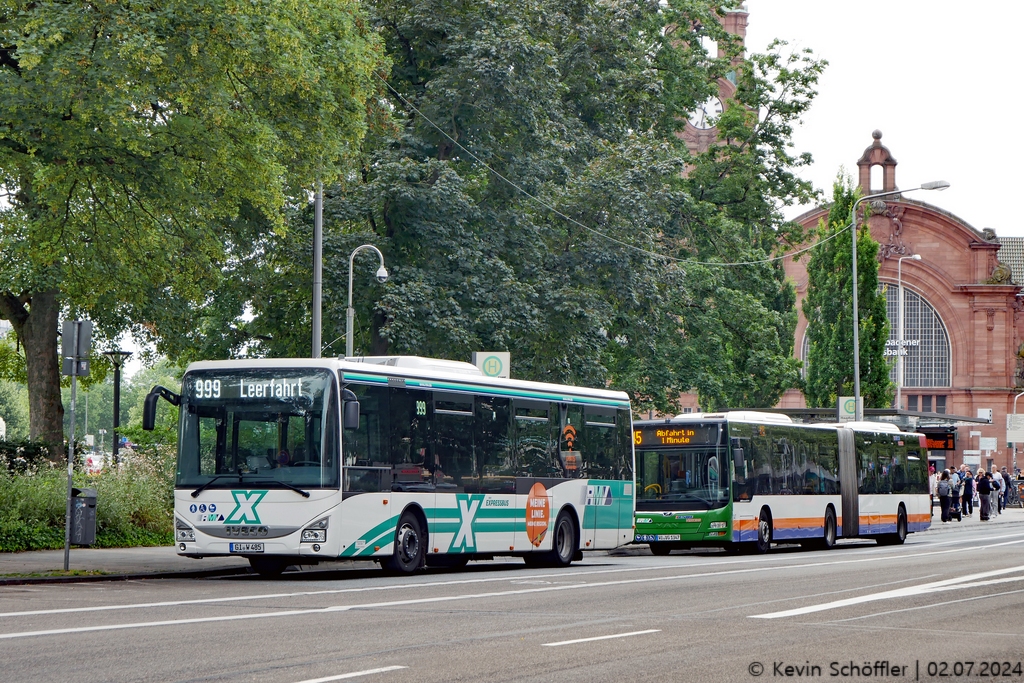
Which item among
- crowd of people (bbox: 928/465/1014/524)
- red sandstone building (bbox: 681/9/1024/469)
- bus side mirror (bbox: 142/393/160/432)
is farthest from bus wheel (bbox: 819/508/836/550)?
red sandstone building (bbox: 681/9/1024/469)

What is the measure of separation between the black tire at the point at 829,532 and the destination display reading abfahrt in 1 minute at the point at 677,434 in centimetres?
569

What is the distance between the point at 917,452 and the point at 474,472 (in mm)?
20157

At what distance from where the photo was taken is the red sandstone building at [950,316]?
80688mm

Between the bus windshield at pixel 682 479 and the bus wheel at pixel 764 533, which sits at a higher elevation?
the bus windshield at pixel 682 479

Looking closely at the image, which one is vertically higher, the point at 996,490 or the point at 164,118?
the point at 164,118

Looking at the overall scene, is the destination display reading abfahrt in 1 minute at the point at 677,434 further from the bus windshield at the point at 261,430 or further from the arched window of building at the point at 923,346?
the arched window of building at the point at 923,346

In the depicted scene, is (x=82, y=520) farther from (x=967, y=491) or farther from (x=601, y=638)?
(x=967, y=491)

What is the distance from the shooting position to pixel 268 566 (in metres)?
20.1

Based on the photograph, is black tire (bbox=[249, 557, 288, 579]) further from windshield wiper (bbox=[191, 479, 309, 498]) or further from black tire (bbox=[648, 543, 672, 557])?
black tire (bbox=[648, 543, 672, 557])

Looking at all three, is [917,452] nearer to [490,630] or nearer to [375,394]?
[375,394]

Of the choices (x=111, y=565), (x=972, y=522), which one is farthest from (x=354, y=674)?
(x=972, y=522)

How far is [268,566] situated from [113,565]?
219cm

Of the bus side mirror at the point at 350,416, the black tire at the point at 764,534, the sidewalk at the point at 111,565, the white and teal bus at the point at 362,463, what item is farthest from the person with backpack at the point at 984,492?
the bus side mirror at the point at 350,416

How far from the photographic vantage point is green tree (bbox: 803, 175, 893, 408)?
53.5 metres
